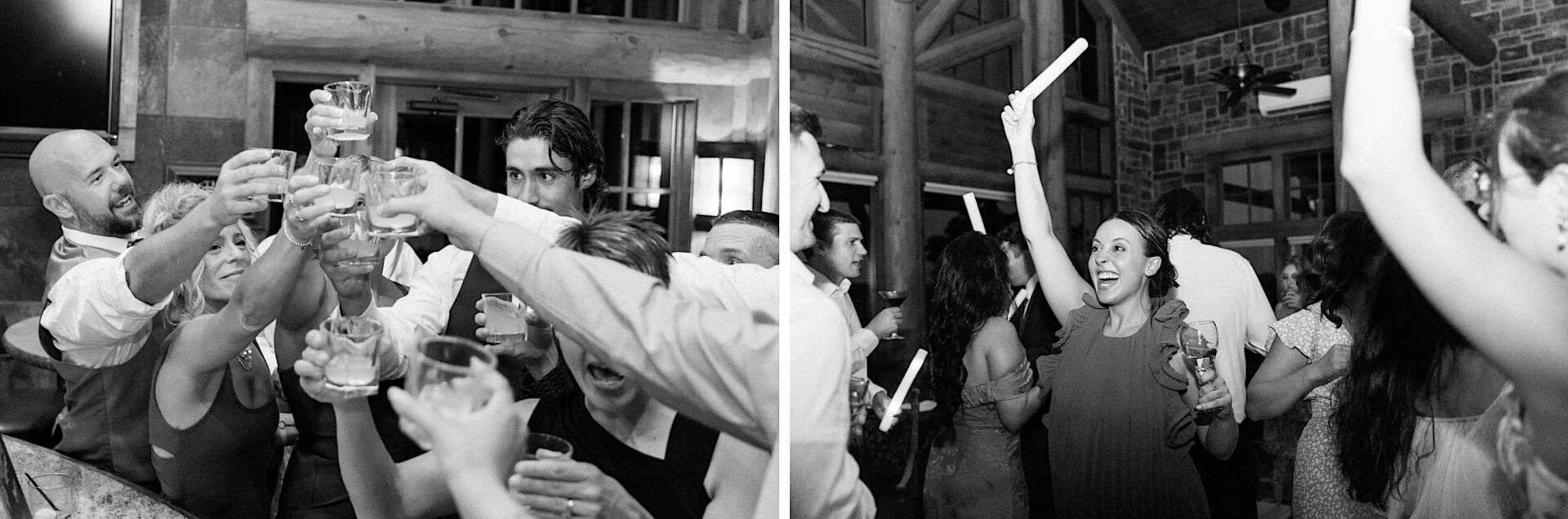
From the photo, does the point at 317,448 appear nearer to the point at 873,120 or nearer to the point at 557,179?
the point at 557,179

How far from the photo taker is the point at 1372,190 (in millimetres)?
1854

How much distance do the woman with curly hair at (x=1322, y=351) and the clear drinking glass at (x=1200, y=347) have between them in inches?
3.9

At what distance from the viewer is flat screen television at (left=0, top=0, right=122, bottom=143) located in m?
2.04

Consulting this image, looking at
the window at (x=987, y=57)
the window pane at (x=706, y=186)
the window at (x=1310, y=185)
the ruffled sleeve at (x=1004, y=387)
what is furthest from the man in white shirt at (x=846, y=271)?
the window at (x=1310, y=185)

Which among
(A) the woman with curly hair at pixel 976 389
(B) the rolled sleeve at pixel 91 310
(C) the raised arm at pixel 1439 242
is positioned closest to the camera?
(C) the raised arm at pixel 1439 242

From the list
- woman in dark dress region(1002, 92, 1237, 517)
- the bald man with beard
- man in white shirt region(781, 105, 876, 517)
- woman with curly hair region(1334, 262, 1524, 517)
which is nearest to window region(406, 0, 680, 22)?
man in white shirt region(781, 105, 876, 517)

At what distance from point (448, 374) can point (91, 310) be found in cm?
74

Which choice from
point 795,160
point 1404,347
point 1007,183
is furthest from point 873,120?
point 1404,347

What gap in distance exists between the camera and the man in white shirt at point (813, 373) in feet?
8.65

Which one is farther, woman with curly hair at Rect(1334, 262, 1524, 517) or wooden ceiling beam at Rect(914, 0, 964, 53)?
wooden ceiling beam at Rect(914, 0, 964, 53)

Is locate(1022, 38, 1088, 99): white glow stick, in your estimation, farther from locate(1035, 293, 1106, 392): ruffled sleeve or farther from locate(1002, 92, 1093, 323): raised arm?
locate(1035, 293, 1106, 392): ruffled sleeve

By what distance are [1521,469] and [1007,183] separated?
3.64ft

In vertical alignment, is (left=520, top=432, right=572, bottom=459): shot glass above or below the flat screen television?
below

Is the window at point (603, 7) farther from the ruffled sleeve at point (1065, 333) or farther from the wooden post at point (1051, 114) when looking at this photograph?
the ruffled sleeve at point (1065, 333)
